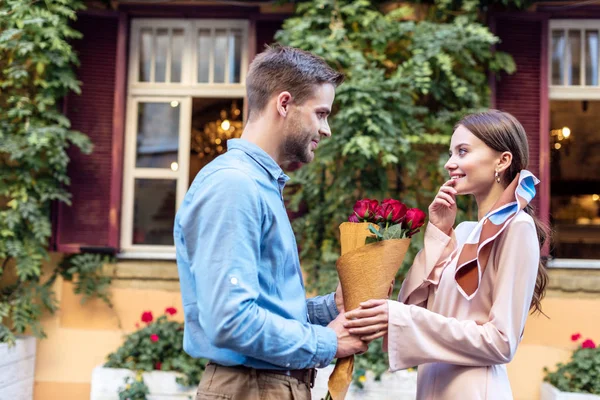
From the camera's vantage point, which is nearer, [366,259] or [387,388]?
[366,259]

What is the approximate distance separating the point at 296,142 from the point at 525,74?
14.8 feet

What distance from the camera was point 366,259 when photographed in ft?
7.19

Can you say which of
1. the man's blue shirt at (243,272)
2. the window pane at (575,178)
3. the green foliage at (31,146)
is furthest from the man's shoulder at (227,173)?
the window pane at (575,178)

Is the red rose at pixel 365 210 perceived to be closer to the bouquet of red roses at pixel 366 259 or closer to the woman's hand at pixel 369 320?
the bouquet of red roses at pixel 366 259

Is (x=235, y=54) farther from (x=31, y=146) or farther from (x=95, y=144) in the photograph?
(x=31, y=146)

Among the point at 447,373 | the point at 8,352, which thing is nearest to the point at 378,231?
the point at 447,373

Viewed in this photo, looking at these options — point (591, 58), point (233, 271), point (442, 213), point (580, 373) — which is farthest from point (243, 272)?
point (591, 58)

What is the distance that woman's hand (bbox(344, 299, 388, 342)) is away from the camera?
6.99 feet

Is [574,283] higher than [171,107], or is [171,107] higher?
[171,107]

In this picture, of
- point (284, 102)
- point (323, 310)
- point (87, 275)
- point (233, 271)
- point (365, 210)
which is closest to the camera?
point (233, 271)

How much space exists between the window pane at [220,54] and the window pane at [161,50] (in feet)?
1.53

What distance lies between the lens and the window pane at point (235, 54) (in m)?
6.33

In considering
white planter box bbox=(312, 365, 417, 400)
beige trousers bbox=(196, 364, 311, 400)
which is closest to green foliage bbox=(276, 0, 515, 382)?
white planter box bbox=(312, 365, 417, 400)

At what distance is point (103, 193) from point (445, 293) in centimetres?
438
